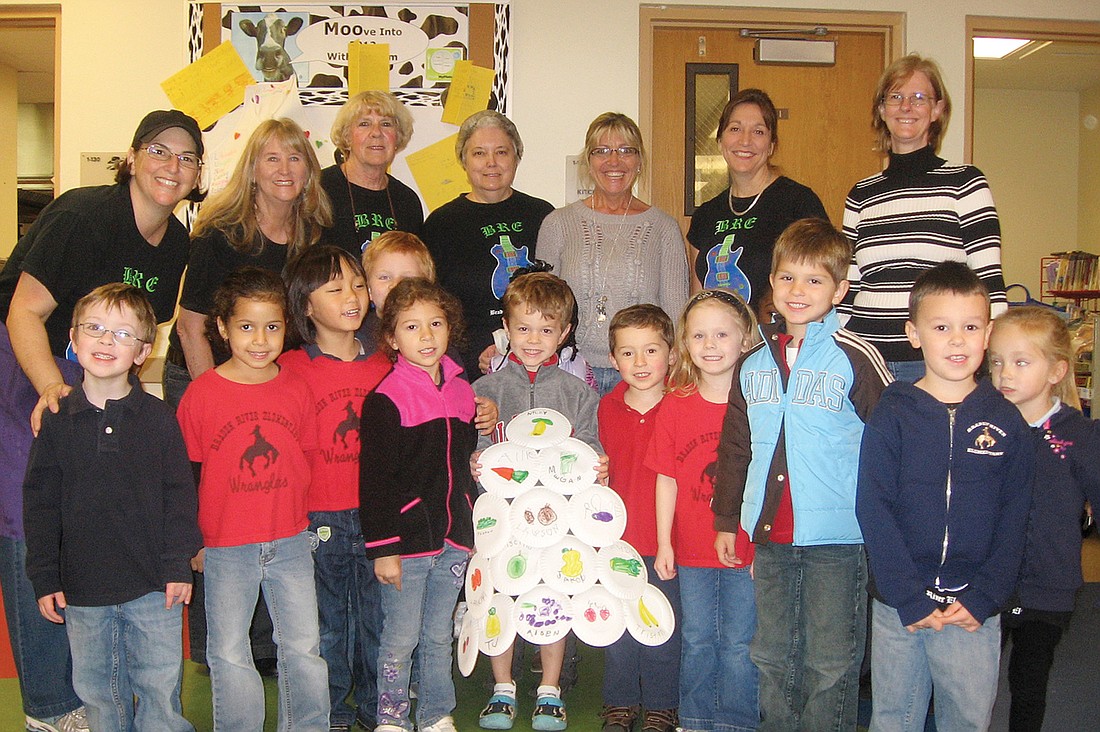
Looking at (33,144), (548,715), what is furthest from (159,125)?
(33,144)

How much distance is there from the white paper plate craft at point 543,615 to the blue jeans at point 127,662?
0.85m

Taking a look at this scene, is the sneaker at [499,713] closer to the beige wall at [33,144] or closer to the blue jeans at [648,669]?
the blue jeans at [648,669]

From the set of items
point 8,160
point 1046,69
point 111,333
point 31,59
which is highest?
point 1046,69

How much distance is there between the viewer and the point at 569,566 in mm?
2277

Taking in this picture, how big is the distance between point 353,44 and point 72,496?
276 cm

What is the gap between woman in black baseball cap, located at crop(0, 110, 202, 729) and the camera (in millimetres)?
2242

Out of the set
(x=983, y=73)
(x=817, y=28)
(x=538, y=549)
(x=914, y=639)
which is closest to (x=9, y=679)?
(x=538, y=549)

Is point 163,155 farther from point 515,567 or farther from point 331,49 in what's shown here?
point 331,49

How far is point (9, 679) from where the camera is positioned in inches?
116

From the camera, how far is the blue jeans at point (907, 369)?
2559mm

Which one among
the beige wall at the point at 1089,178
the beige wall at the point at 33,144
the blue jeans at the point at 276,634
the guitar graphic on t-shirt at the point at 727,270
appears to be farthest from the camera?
the beige wall at the point at 1089,178

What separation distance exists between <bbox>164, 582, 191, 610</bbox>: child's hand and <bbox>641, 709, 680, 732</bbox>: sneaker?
1.30 m

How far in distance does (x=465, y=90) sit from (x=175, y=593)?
111 inches

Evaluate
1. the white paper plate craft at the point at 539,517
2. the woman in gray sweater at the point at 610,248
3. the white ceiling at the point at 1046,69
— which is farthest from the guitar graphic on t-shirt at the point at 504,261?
the white ceiling at the point at 1046,69
